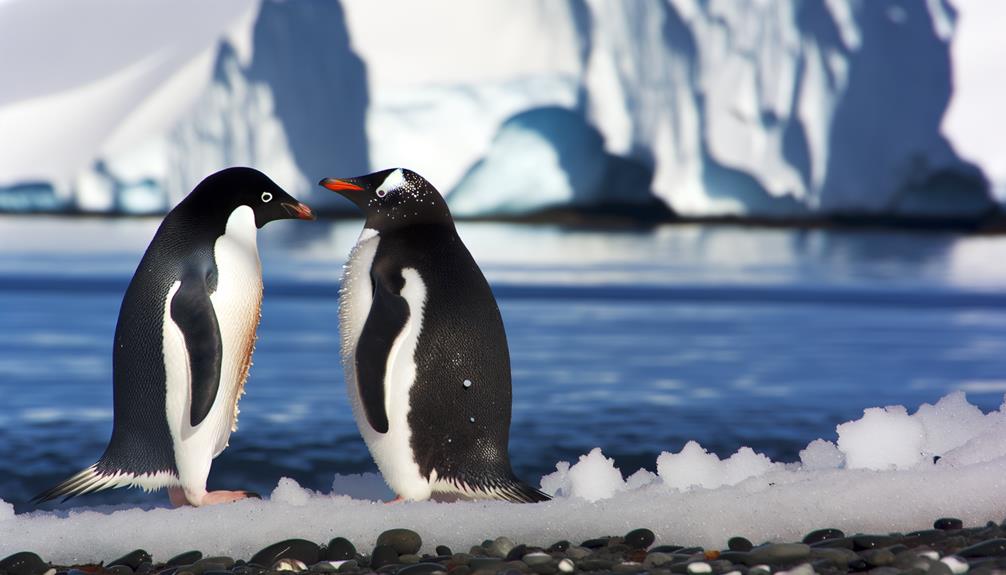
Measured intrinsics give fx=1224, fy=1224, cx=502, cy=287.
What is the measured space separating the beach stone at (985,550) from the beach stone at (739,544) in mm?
409

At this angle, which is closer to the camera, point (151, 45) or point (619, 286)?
point (619, 286)

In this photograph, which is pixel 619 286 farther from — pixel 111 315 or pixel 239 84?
pixel 239 84

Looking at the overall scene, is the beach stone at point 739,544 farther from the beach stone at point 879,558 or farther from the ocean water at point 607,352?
the ocean water at point 607,352

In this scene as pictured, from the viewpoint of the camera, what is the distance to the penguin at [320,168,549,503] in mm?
2840

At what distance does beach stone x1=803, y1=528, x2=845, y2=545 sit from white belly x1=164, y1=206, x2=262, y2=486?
1392 millimetres

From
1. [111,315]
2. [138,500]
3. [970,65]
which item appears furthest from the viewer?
[970,65]

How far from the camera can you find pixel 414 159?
17.3m

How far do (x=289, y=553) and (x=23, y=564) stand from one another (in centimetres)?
53

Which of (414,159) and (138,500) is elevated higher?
(414,159)

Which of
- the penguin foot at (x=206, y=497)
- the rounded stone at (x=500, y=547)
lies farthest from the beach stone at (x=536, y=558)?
the penguin foot at (x=206, y=497)

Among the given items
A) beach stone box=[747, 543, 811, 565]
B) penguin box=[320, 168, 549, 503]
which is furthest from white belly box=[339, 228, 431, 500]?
beach stone box=[747, 543, 811, 565]

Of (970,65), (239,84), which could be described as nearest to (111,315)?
(239,84)

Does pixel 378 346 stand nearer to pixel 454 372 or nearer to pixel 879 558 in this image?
pixel 454 372

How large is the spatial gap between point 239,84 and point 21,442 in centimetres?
1634
